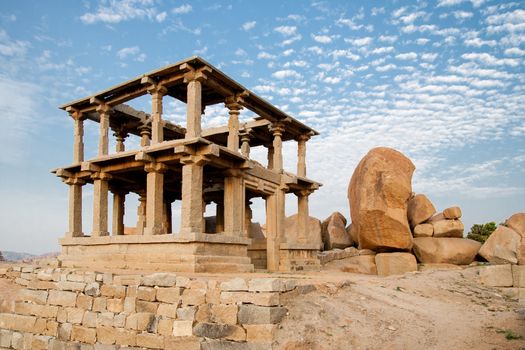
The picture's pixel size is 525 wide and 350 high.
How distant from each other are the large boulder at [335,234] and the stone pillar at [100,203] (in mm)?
11443

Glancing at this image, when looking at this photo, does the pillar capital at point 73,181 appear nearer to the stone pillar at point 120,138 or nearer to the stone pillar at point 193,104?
the stone pillar at point 120,138

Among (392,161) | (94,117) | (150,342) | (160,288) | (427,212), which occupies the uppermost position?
(94,117)

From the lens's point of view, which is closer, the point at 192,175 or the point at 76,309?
the point at 76,309

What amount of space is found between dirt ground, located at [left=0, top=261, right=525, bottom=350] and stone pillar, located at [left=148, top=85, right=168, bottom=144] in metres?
7.40

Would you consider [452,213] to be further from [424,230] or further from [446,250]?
[446,250]

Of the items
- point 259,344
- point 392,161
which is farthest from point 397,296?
point 392,161

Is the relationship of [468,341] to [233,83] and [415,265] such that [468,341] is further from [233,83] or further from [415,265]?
[415,265]

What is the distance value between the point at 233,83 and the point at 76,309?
8.22 metres

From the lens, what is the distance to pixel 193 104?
1327 centimetres

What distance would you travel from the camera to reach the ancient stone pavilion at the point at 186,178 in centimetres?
1263

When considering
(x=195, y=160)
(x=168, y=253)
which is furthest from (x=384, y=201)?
(x=168, y=253)

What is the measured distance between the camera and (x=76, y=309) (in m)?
9.67

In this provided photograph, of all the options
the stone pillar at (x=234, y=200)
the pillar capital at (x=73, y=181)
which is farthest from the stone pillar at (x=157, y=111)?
the pillar capital at (x=73, y=181)

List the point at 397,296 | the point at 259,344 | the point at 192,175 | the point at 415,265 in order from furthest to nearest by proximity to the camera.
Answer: the point at 415,265 → the point at 192,175 → the point at 397,296 → the point at 259,344
